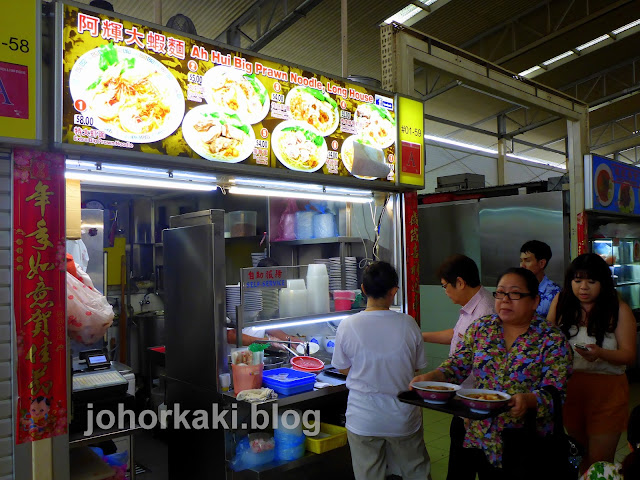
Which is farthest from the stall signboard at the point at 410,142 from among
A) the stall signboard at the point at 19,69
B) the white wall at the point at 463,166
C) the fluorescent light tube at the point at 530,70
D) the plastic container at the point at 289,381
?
the white wall at the point at 463,166

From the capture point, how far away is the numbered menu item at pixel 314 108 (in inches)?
137

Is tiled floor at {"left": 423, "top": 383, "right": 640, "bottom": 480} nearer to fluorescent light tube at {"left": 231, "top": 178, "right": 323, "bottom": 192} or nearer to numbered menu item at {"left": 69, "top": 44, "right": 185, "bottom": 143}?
fluorescent light tube at {"left": 231, "top": 178, "right": 323, "bottom": 192}

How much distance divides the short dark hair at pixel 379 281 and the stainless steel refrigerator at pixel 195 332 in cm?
102

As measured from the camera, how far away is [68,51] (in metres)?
2.48

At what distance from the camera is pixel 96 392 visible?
9.92ft

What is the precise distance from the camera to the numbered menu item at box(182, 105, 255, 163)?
2963 millimetres

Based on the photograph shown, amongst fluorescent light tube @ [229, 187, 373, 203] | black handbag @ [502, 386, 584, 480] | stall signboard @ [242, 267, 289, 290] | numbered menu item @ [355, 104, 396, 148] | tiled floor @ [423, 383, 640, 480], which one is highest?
numbered menu item @ [355, 104, 396, 148]

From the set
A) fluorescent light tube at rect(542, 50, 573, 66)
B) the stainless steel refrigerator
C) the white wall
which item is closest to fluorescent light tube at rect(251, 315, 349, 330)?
the stainless steel refrigerator

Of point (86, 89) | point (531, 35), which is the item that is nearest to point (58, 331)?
point (86, 89)

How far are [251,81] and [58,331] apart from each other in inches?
73.5

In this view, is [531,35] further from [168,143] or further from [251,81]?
[168,143]

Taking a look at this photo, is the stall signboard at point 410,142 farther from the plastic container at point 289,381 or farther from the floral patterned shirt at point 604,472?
the floral patterned shirt at point 604,472

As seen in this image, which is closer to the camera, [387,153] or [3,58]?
[3,58]

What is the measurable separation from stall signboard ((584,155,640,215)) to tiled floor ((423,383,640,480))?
257 cm
